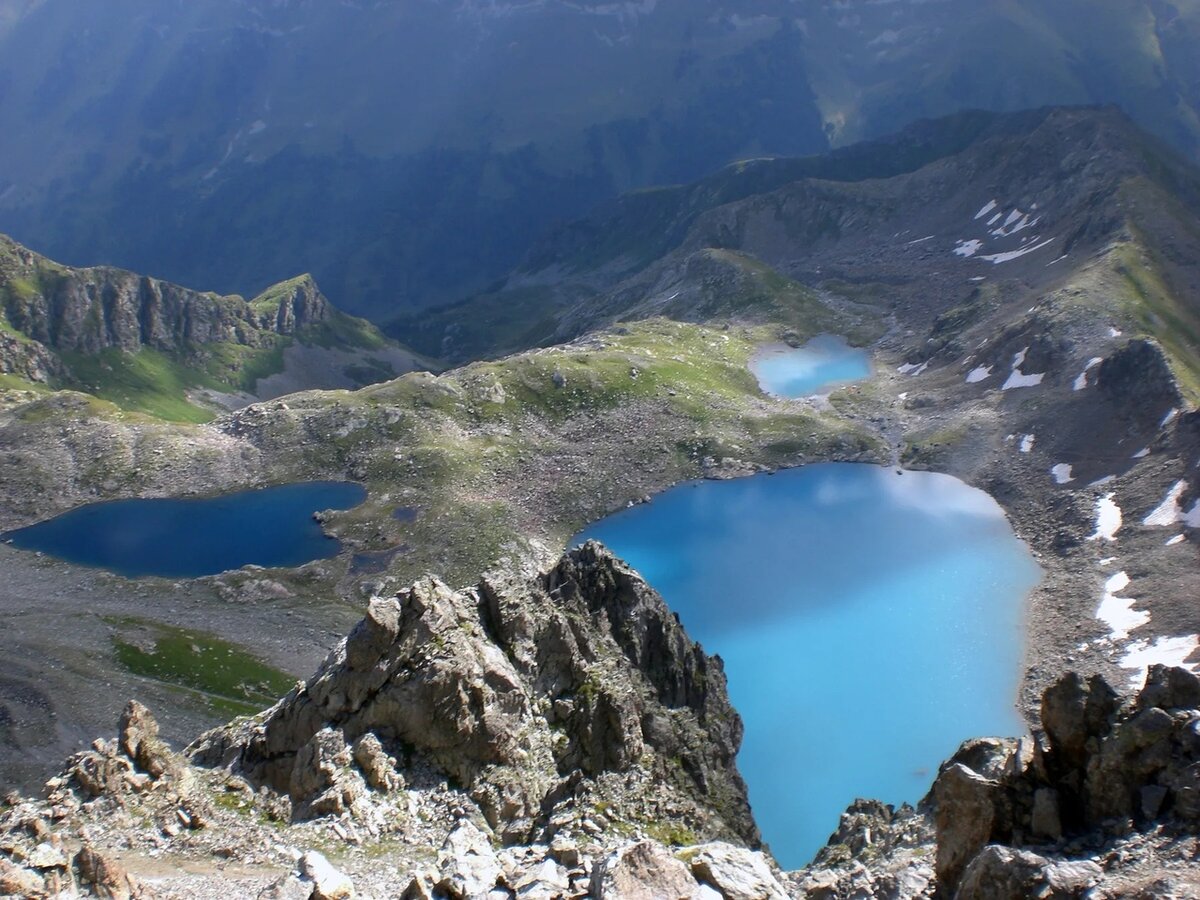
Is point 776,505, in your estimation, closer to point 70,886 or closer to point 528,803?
point 528,803

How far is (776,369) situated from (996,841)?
145015 mm

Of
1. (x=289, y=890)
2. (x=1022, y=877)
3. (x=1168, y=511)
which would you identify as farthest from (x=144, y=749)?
(x=1168, y=511)

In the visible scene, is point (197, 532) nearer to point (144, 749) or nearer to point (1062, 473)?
point (144, 749)

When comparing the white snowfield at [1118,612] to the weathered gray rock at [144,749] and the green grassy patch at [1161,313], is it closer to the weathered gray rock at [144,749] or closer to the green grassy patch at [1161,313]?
the green grassy patch at [1161,313]

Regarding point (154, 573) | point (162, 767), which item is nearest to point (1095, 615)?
point (162, 767)

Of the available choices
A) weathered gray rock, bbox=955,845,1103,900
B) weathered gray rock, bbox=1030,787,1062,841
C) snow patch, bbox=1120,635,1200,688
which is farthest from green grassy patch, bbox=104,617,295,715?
snow patch, bbox=1120,635,1200,688

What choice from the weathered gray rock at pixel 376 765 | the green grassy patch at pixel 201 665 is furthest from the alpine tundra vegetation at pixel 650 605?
the weathered gray rock at pixel 376 765

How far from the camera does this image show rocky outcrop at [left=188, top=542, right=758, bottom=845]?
31.8 m

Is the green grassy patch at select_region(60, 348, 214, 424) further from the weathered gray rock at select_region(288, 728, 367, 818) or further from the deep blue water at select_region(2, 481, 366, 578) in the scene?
the weathered gray rock at select_region(288, 728, 367, 818)

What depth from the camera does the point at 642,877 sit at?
20.4m

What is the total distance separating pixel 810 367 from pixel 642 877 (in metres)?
151

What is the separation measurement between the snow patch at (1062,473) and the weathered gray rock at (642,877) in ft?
331

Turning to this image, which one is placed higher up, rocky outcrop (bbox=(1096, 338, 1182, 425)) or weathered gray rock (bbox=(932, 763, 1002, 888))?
rocky outcrop (bbox=(1096, 338, 1182, 425))

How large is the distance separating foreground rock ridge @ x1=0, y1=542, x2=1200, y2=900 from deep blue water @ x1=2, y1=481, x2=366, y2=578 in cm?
6335
